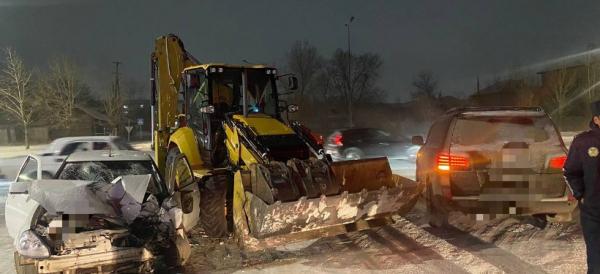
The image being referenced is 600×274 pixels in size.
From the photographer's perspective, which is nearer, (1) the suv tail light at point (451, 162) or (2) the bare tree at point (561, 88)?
(1) the suv tail light at point (451, 162)

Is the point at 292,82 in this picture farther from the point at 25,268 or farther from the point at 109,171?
the point at 25,268

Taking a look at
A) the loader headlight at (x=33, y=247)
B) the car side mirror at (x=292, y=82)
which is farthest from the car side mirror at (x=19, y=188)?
the car side mirror at (x=292, y=82)

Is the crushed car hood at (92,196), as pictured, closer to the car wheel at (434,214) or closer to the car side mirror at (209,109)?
the car side mirror at (209,109)

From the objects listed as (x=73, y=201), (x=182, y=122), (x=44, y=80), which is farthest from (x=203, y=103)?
(x=44, y=80)

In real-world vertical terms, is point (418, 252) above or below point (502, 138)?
below

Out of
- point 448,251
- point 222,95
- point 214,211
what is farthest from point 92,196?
point 448,251

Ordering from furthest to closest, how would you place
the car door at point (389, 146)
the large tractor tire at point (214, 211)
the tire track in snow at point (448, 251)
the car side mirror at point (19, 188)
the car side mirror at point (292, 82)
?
1. the car door at point (389, 146)
2. the car side mirror at point (292, 82)
3. the large tractor tire at point (214, 211)
4. the tire track in snow at point (448, 251)
5. the car side mirror at point (19, 188)

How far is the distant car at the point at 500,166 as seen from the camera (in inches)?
222

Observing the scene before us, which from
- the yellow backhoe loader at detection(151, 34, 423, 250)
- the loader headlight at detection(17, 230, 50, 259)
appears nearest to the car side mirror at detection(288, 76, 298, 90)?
the yellow backhoe loader at detection(151, 34, 423, 250)

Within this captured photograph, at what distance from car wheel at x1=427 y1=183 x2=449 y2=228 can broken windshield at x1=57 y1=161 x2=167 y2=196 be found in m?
3.84

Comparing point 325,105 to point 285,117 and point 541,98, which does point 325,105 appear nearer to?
point 541,98

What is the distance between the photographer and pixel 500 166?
566 cm

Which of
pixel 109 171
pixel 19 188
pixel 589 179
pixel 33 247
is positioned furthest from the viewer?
pixel 109 171

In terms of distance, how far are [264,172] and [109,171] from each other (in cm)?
242
